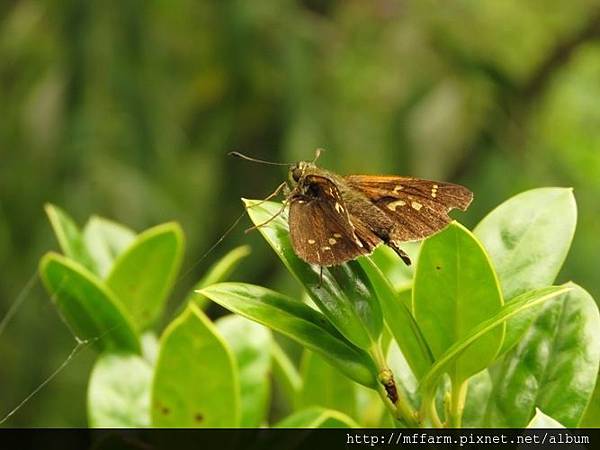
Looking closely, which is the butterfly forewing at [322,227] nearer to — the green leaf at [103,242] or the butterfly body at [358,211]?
the butterfly body at [358,211]

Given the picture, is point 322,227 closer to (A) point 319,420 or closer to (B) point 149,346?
(A) point 319,420

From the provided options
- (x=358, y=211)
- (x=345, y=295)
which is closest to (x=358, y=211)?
(x=358, y=211)

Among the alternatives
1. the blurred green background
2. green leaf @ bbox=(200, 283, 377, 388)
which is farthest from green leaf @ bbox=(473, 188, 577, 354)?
the blurred green background

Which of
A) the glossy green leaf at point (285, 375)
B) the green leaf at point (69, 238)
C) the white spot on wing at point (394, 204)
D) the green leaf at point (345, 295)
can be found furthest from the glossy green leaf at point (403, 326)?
the green leaf at point (69, 238)

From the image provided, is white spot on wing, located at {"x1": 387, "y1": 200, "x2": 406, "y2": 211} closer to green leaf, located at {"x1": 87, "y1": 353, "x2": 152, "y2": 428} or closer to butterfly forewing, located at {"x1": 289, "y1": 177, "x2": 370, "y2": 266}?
butterfly forewing, located at {"x1": 289, "y1": 177, "x2": 370, "y2": 266}

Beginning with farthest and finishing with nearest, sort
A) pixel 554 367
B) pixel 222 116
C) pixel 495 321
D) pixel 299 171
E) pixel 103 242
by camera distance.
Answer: pixel 222 116, pixel 103 242, pixel 299 171, pixel 554 367, pixel 495 321

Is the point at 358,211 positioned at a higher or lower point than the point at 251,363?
higher
